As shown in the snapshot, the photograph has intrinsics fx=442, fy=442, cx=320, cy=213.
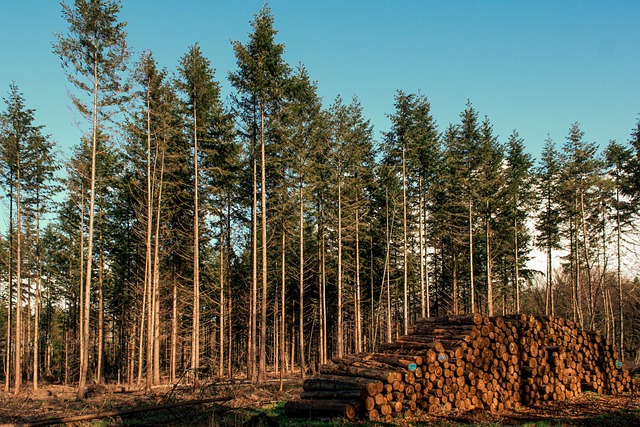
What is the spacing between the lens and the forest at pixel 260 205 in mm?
20859

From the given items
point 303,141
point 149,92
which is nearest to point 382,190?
point 303,141

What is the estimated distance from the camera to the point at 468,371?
12.5 m

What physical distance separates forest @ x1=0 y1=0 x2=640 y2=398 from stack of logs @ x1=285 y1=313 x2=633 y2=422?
12.8 feet

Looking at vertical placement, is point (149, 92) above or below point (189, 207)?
above

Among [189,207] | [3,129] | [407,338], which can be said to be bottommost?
[407,338]

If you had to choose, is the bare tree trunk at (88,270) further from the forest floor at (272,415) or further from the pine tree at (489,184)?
the pine tree at (489,184)

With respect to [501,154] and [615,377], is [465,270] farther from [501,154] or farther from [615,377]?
[615,377]

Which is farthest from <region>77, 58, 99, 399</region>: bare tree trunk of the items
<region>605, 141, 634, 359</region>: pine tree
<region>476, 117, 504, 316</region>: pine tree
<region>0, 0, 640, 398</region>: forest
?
<region>605, 141, 634, 359</region>: pine tree

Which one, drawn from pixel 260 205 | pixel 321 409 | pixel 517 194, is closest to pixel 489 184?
pixel 517 194

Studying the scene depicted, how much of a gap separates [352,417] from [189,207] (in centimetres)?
1749

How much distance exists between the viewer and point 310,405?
11430 mm

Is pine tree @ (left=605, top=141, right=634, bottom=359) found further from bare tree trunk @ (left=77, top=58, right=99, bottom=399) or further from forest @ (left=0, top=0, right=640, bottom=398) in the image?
bare tree trunk @ (left=77, top=58, right=99, bottom=399)

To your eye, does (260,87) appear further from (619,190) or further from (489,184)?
(619,190)

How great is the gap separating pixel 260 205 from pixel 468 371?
16954mm
